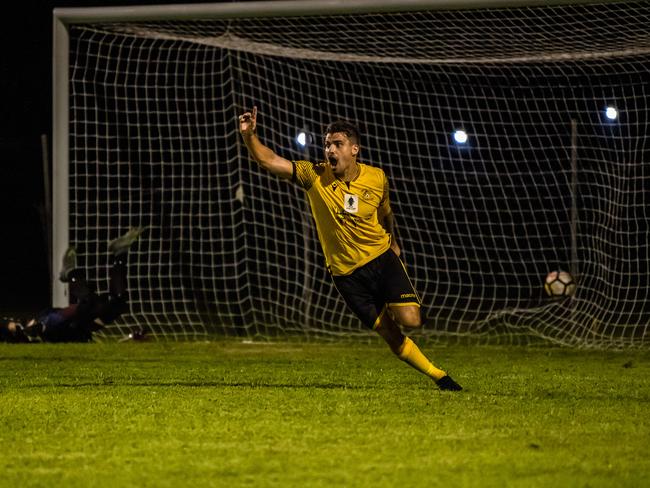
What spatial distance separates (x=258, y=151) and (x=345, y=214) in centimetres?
78

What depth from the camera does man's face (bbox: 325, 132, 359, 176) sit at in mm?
7672

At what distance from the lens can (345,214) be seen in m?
7.73

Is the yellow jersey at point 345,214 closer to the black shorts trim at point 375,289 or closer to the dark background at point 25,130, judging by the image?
the black shorts trim at point 375,289

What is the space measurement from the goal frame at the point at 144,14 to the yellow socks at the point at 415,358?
183 inches

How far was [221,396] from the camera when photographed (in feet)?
25.0

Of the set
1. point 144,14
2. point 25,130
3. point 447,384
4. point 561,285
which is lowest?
point 447,384

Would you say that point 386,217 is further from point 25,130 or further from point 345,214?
point 25,130

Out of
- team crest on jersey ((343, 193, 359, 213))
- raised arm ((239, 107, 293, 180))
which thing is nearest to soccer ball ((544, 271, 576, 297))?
team crest on jersey ((343, 193, 359, 213))

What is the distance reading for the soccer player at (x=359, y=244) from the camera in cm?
766

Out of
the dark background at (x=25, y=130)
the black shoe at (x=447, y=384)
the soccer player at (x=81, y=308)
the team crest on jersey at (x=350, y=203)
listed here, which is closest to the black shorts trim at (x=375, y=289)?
the team crest on jersey at (x=350, y=203)

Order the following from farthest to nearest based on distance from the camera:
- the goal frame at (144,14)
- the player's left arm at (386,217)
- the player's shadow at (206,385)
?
the goal frame at (144,14) → the player's shadow at (206,385) → the player's left arm at (386,217)

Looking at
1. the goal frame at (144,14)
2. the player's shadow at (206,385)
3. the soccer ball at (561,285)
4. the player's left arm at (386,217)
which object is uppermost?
the goal frame at (144,14)

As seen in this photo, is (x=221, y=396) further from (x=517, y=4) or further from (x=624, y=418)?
(x=517, y=4)

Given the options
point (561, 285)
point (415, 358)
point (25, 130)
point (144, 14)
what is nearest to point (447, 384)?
point (415, 358)
